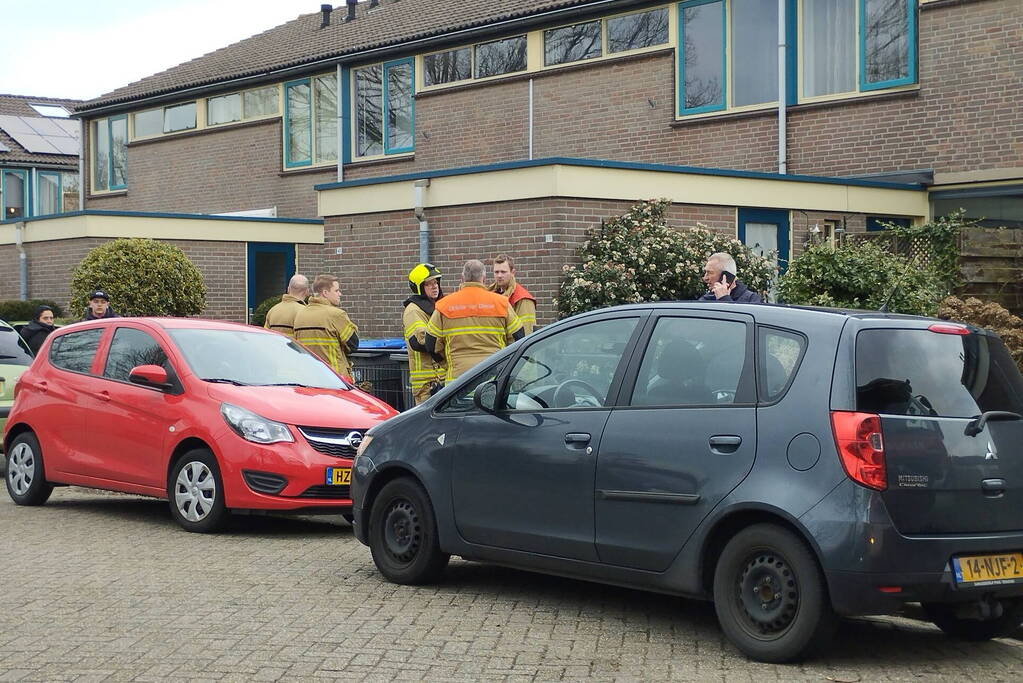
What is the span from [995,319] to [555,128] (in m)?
13.6

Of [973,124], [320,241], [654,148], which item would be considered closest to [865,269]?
[973,124]

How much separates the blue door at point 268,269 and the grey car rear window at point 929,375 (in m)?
22.2

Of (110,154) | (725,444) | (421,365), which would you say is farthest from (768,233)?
(110,154)

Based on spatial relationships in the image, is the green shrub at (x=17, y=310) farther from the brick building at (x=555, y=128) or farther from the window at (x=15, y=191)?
the window at (x=15, y=191)

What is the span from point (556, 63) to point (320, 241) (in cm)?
Answer: 659

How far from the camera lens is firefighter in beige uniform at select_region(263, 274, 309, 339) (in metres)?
13.4

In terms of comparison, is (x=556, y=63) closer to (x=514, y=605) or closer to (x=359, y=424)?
(x=359, y=424)

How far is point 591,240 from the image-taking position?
50.7 feet

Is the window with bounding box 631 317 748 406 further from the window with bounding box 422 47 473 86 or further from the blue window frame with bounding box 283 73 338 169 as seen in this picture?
the blue window frame with bounding box 283 73 338 169

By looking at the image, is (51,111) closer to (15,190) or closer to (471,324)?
(15,190)

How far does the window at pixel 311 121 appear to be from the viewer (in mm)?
30266

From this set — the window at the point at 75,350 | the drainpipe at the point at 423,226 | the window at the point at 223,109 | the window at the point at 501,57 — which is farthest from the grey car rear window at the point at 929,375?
the window at the point at 223,109

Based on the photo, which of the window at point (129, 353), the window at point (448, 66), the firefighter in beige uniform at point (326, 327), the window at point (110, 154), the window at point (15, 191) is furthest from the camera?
the window at point (15, 191)

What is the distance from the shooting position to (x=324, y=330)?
1295cm
